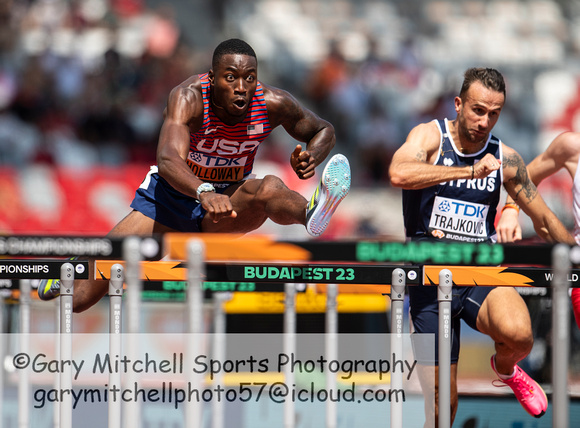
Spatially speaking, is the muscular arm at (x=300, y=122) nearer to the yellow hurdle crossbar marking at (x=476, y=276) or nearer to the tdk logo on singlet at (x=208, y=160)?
the tdk logo on singlet at (x=208, y=160)

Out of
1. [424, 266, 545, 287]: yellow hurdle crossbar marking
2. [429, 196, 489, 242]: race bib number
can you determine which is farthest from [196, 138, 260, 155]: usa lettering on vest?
[424, 266, 545, 287]: yellow hurdle crossbar marking

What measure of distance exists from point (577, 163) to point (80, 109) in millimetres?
7962

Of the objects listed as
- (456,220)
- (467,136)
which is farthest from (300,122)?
(456,220)

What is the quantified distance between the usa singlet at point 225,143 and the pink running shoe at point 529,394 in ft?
6.70

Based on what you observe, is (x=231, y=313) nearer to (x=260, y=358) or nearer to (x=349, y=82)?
(x=260, y=358)

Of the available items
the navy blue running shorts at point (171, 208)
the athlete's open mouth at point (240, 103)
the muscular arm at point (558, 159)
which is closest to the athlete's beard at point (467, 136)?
the muscular arm at point (558, 159)

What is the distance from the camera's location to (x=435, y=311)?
15.8 feet

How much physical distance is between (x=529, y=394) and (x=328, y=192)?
1.79 metres

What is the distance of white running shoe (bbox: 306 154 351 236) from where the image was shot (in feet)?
14.1

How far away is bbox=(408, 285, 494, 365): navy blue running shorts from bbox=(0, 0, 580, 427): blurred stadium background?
18.0 feet

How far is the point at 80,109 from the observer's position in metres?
11.6

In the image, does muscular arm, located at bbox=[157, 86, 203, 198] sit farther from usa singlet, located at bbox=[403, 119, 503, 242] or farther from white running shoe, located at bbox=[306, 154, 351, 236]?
usa singlet, located at bbox=[403, 119, 503, 242]

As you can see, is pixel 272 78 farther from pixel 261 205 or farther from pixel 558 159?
pixel 261 205

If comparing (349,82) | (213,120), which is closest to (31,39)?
(349,82)
